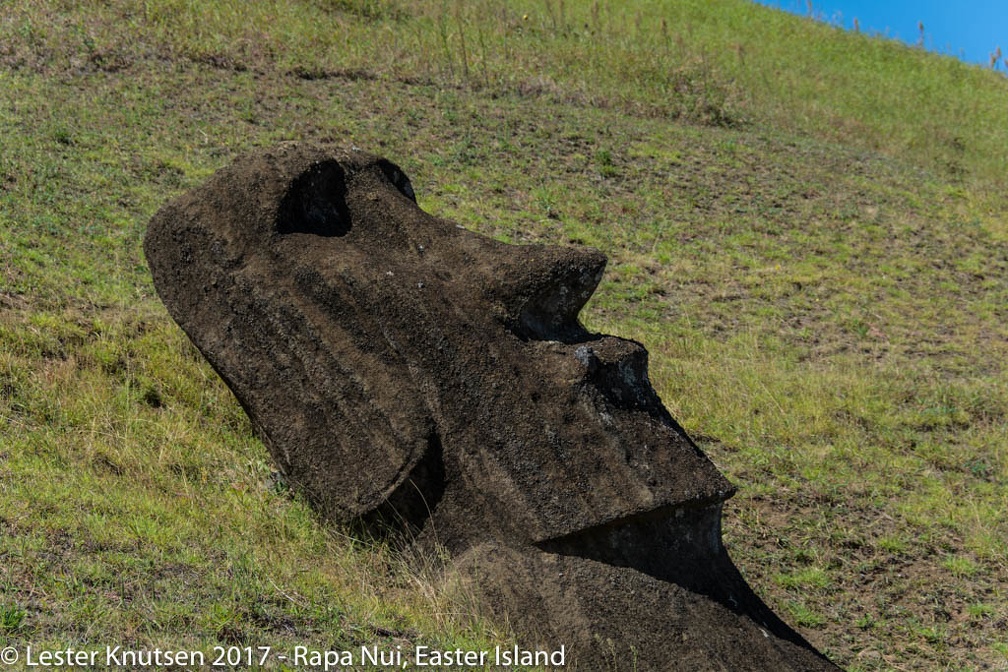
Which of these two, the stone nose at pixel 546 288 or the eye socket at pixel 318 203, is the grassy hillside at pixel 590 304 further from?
the eye socket at pixel 318 203

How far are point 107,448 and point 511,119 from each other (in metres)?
12.3

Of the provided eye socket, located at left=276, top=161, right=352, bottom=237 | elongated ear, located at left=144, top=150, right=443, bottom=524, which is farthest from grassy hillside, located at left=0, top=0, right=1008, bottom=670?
eye socket, located at left=276, top=161, right=352, bottom=237

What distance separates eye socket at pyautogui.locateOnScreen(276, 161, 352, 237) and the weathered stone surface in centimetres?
2

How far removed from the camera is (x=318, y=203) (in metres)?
7.10

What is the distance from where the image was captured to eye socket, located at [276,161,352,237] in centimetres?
693

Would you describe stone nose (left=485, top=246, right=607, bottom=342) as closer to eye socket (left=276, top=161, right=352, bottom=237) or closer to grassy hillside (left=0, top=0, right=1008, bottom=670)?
eye socket (left=276, top=161, right=352, bottom=237)

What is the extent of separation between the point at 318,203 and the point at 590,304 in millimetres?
6357

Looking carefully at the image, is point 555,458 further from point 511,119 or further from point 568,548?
point 511,119

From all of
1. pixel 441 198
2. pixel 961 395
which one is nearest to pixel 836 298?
pixel 961 395

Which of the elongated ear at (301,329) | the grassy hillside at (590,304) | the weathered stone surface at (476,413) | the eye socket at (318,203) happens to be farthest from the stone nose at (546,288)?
the grassy hillside at (590,304)

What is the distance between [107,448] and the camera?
7.32 m

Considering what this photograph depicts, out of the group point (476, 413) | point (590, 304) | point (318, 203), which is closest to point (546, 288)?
point (476, 413)

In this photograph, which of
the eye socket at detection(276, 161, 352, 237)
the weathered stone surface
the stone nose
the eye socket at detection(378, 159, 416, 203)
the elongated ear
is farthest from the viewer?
the eye socket at detection(378, 159, 416, 203)

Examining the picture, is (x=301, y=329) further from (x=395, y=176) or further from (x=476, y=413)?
(x=395, y=176)
